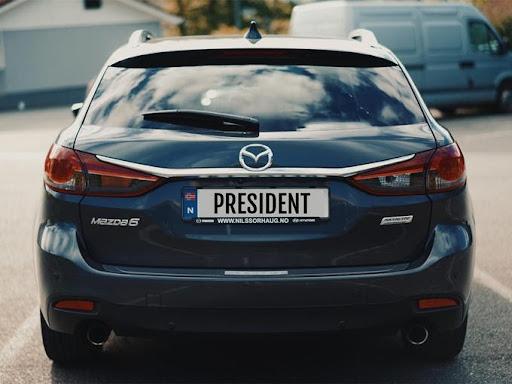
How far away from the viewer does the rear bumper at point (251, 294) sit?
452 centimetres

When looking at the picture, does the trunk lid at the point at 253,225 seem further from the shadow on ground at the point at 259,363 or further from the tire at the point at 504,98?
the tire at the point at 504,98

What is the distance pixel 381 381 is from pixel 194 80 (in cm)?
150

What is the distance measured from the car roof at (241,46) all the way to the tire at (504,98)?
19.3 metres

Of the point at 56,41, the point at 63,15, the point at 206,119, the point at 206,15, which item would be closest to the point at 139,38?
the point at 206,119

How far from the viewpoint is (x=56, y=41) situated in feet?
159

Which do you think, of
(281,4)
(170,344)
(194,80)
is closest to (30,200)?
(170,344)

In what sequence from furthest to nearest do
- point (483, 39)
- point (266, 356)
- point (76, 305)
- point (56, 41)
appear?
1. point (56, 41)
2. point (483, 39)
3. point (266, 356)
4. point (76, 305)

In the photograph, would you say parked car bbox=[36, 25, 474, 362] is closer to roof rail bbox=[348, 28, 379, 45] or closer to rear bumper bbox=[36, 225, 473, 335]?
rear bumper bbox=[36, 225, 473, 335]

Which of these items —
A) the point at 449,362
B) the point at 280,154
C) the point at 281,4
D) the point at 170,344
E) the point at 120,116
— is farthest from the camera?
the point at 281,4

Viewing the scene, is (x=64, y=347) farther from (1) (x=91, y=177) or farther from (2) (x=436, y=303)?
(2) (x=436, y=303)

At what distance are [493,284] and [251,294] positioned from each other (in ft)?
10.4

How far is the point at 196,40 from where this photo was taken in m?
5.46

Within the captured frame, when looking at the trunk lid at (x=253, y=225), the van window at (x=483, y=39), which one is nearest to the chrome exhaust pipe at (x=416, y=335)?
the trunk lid at (x=253, y=225)

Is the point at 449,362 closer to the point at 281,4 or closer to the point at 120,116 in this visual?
the point at 120,116
